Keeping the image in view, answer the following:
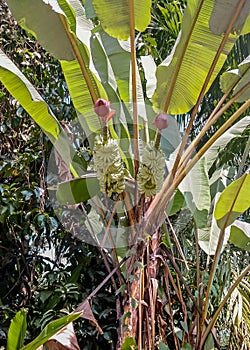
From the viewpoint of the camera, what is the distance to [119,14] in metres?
1.35

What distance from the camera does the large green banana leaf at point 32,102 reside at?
140 cm

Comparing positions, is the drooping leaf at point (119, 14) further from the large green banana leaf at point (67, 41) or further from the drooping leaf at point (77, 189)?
the drooping leaf at point (77, 189)

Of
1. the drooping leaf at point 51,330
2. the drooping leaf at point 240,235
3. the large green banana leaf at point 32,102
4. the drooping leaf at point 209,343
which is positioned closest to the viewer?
the drooping leaf at point 51,330

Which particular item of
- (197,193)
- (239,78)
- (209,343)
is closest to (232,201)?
(197,193)

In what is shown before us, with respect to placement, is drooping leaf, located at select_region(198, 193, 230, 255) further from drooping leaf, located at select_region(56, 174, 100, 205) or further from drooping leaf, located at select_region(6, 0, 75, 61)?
drooping leaf, located at select_region(6, 0, 75, 61)

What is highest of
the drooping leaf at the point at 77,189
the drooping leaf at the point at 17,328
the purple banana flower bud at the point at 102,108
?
the purple banana flower bud at the point at 102,108

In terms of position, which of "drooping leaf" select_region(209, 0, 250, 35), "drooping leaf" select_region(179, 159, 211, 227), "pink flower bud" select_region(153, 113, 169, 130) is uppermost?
"drooping leaf" select_region(209, 0, 250, 35)

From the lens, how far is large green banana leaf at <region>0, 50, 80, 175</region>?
1.40 m

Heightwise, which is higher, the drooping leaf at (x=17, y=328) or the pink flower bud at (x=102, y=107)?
the pink flower bud at (x=102, y=107)

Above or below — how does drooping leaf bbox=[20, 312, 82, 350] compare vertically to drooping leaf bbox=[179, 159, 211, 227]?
below

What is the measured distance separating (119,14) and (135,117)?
0.32 metres

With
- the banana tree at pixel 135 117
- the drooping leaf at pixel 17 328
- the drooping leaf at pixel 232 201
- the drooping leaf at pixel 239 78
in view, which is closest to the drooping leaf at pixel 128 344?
the banana tree at pixel 135 117

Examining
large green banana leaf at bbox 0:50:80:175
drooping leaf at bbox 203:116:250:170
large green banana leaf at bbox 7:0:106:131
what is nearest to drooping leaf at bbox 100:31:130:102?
large green banana leaf at bbox 7:0:106:131

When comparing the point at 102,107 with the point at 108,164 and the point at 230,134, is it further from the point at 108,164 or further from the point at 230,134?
the point at 230,134
